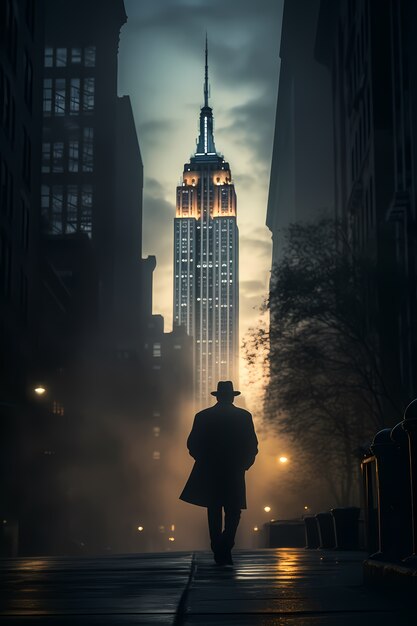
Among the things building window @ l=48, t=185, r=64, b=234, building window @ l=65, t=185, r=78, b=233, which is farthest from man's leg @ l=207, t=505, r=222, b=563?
building window @ l=65, t=185, r=78, b=233

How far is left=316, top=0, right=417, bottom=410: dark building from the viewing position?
4038 centimetres

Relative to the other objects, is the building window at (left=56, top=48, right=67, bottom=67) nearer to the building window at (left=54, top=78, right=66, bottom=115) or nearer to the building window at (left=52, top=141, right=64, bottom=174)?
the building window at (left=54, top=78, right=66, bottom=115)

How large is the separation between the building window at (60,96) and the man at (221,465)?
129 meters

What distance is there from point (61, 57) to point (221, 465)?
13418 cm

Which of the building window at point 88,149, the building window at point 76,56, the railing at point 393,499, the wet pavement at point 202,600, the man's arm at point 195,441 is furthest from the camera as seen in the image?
the building window at point 76,56

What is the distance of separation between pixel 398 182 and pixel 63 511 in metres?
42.3

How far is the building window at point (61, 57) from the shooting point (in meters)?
139

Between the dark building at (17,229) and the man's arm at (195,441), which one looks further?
the dark building at (17,229)

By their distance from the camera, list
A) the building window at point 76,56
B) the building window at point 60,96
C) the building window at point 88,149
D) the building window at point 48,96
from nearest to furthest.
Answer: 1. the building window at point 88,149
2. the building window at point 48,96
3. the building window at point 60,96
4. the building window at point 76,56

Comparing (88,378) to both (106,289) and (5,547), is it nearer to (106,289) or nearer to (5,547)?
(106,289)

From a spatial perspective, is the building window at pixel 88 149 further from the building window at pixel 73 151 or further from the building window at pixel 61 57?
the building window at pixel 61 57

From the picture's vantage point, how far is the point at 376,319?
3716cm

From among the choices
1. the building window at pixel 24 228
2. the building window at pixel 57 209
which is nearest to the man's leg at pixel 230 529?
the building window at pixel 24 228

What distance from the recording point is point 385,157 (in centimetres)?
5353
